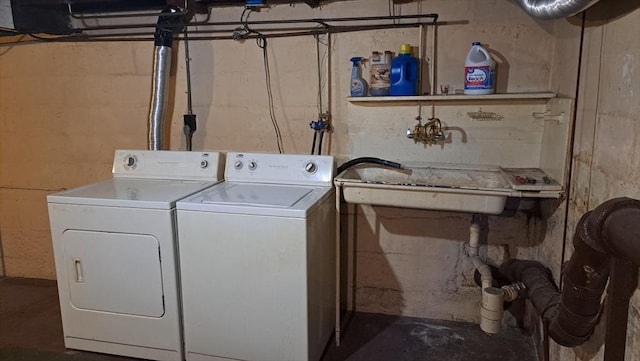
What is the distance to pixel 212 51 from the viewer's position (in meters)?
2.63

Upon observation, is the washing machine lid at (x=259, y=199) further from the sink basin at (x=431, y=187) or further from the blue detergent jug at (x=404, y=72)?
the blue detergent jug at (x=404, y=72)

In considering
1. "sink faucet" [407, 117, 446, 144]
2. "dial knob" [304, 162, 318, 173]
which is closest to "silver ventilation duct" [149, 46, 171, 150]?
"dial knob" [304, 162, 318, 173]

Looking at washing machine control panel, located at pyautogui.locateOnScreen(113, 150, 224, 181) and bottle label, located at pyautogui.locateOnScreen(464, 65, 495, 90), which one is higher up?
bottle label, located at pyautogui.locateOnScreen(464, 65, 495, 90)

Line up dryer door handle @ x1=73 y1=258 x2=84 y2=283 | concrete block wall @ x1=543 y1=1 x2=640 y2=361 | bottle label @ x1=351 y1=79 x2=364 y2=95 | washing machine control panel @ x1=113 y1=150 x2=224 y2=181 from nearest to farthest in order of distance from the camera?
concrete block wall @ x1=543 y1=1 x2=640 y2=361, dryer door handle @ x1=73 y1=258 x2=84 y2=283, bottle label @ x1=351 y1=79 x2=364 y2=95, washing machine control panel @ x1=113 y1=150 x2=224 y2=181

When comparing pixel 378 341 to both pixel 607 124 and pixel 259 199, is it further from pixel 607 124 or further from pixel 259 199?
pixel 607 124

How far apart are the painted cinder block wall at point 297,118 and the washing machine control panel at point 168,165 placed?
202 millimetres

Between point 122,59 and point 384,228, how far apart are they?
75.0 inches

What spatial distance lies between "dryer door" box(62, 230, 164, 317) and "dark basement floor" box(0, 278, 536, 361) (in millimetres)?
321

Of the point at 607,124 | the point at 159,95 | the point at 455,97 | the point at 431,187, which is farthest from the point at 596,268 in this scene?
the point at 159,95

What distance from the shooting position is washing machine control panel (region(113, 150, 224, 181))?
2.50 m

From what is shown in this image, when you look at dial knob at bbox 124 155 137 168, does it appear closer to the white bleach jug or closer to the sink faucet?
the sink faucet

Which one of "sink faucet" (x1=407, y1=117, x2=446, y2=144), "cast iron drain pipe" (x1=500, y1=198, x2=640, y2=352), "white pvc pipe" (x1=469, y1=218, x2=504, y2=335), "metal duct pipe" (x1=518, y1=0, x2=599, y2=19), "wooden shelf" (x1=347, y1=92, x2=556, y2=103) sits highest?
"metal duct pipe" (x1=518, y1=0, x2=599, y2=19)

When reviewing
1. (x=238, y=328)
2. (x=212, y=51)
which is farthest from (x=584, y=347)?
(x=212, y=51)

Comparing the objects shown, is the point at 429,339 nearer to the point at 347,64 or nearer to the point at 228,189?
the point at 228,189
